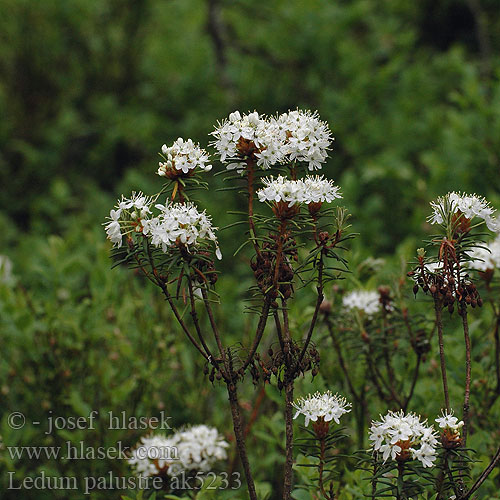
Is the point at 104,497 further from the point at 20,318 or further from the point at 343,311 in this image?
the point at 343,311

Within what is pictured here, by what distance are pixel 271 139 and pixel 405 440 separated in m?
0.68

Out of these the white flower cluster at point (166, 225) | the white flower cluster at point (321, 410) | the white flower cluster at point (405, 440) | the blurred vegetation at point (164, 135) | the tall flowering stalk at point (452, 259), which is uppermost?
the blurred vegetation at point (164, 135)

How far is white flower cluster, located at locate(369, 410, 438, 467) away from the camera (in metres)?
1.45

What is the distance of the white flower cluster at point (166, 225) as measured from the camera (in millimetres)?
1465

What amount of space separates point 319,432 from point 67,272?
1.71 meters

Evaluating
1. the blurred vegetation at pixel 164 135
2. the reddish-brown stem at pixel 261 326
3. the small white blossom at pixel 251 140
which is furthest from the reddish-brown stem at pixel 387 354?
the small white blossom at pixel 251 140

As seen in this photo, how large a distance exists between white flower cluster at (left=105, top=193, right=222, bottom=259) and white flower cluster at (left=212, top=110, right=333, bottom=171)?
0.52 ft

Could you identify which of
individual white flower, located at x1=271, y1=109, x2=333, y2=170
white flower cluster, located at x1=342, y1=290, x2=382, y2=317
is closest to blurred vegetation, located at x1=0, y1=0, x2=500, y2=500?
white flower cluster, located at x1=342, y1=290, x2=382, y2=317

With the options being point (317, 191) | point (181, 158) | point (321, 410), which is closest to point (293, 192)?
point (317, 191)

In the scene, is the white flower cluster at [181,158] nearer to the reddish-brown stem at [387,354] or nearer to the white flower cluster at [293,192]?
the white flower cluster at [293,192]

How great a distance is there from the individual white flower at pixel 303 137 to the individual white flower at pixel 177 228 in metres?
0.24

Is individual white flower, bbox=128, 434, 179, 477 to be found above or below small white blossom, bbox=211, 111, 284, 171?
below

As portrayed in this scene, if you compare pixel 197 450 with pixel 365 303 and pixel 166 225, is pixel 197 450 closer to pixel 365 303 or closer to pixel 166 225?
pixel 365 303

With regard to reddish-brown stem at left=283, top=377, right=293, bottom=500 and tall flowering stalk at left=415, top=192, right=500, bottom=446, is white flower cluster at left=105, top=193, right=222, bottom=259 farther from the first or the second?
tall flowering stalk at left=415, top=192, right=500, bottom=446
